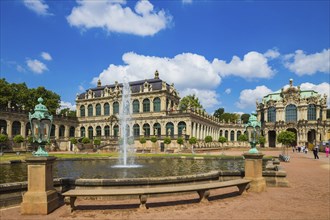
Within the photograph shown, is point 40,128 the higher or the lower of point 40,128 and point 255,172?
the higher

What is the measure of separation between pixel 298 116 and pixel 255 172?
73.3m

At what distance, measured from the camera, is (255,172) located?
12.3 metres

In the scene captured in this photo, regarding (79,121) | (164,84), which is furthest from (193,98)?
(79,121)

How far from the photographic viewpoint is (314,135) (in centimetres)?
7562

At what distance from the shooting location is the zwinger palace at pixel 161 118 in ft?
198

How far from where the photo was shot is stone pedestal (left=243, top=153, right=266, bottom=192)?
1212 cm

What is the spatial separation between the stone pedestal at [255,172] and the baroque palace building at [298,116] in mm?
68563

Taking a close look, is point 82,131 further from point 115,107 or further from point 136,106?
point 136,106

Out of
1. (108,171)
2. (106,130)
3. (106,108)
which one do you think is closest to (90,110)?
(106,108)

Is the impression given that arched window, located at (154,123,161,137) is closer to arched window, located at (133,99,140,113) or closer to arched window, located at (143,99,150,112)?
arched window, located at (143,99,150,112)

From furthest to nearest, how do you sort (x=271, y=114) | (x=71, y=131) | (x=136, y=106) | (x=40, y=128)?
(x=271, y=114)
(x=71, y=131)
(x=136, y=106)
(x=40, y=128)

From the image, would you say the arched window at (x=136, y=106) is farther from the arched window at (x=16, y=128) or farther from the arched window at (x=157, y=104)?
the arched window at (x=16, y=128)

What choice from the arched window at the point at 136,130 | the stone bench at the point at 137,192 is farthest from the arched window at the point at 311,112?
the stone bench at the point at 137,192

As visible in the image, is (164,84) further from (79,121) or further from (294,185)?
(294,185)
